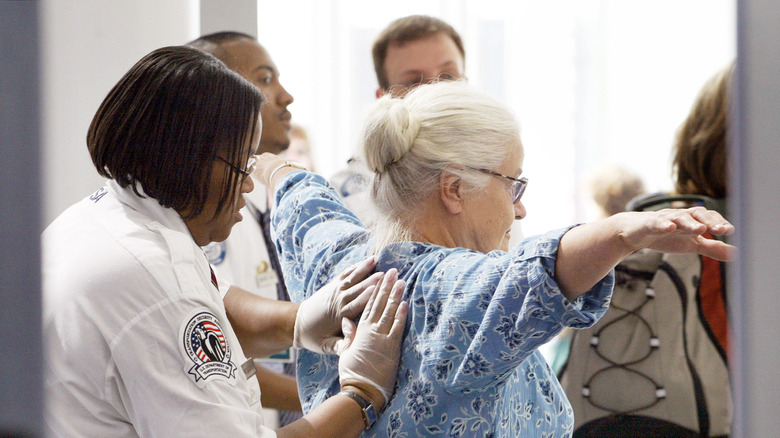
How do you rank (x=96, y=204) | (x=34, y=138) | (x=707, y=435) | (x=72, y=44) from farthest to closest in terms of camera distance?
(x=707, y=435) < (x=72, y=44) < (x=96, y=204) < (x=34, y=138)

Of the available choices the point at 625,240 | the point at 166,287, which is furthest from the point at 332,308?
the point at 625,240

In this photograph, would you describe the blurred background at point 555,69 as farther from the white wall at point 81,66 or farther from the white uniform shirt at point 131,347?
the white uniform shirt at point 131,347

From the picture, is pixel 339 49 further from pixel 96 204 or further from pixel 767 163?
pixel 767 163

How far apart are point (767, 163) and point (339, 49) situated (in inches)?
154

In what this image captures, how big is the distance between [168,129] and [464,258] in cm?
44

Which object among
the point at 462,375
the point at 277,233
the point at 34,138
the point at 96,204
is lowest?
the point at 462,375

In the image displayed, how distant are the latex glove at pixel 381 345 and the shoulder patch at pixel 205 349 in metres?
0.22

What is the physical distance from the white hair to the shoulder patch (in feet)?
1.16

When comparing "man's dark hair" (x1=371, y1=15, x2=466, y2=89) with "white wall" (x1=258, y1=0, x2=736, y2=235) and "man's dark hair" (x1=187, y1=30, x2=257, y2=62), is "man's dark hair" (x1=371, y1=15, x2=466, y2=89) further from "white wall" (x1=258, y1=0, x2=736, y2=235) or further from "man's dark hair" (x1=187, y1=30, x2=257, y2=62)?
"white wall" (x1=258, y1=0, x2=736, y2=235)

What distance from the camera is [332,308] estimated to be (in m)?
1.35

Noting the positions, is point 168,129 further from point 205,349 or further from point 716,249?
point 716,249

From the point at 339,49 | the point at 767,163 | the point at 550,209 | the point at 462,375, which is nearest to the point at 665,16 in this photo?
the point at 550,209

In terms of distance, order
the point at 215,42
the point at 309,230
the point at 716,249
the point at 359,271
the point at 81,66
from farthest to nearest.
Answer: the point at 215,42 → the point at 81,66 → the point at 309,230 → the point at 359,271 → the point at 716,249

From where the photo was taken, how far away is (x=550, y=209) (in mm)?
4305
